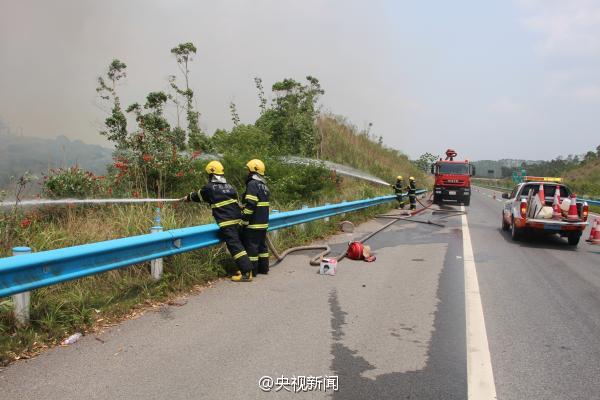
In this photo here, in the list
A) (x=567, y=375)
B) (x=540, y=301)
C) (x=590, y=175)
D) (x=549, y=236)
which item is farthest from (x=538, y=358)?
(x=590, y=175)

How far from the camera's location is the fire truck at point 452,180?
82.2ft

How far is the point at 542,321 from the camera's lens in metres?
4.99

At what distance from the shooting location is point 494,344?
14.0 ft

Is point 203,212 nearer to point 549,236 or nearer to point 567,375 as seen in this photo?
point 567,375

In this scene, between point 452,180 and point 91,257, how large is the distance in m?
23.4

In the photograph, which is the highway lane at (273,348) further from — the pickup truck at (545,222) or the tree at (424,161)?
the tree at (424,161)

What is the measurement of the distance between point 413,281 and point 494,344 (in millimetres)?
2527

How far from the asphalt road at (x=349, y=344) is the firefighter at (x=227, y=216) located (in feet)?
0.98

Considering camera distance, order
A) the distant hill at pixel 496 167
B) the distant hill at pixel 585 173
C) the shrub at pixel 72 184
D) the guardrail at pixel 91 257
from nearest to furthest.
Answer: the guardrail at pixel 91 257, the shrub at pixel 72 184, the distant hill at pixel 585 173, the distant hill at pixel 496 167

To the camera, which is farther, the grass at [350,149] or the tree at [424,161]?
the tree at [424,161]

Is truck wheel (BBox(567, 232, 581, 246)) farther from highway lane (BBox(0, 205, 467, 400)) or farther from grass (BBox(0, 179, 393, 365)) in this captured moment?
grass (BBox(0, 179, 393, 365))

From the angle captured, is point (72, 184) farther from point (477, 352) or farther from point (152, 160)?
point (477, 352)

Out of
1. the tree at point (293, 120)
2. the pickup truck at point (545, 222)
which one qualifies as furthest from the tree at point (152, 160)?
the tree at point (293, 120)

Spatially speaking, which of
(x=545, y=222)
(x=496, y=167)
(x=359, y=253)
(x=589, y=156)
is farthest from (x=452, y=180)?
(x=496, y=167)
